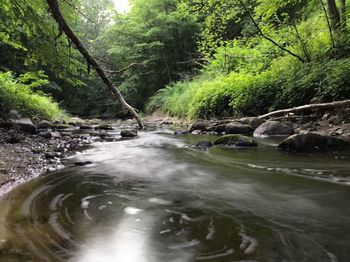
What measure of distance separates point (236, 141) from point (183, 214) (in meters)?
4.63

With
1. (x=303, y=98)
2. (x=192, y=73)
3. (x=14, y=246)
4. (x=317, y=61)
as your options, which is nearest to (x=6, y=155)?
(x=14, y=246)

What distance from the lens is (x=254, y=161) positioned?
17.4 feet

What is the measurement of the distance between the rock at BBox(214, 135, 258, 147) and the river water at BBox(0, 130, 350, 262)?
204 centimetres

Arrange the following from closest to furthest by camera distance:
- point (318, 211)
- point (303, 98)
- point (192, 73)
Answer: point (318, 211)
point (303, 98)
point (192, 73)

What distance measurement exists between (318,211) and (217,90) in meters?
10.5

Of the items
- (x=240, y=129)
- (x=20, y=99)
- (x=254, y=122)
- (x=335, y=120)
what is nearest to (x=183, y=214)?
(x=335, y=120)

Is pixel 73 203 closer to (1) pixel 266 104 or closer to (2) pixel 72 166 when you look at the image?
(2) pixel 72 166

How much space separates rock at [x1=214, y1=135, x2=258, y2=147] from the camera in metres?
7.07

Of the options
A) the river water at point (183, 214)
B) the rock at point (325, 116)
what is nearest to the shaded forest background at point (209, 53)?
the rock at point (325, 116)

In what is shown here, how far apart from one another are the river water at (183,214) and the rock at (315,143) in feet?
3.14

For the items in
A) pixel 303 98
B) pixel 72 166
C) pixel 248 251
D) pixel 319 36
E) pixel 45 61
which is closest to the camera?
pixel 248 251

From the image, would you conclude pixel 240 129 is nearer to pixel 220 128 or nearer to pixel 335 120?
pixel 220 128

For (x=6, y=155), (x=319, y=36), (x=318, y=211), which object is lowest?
(x=318, y=211)

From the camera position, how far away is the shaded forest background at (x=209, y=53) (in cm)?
696
